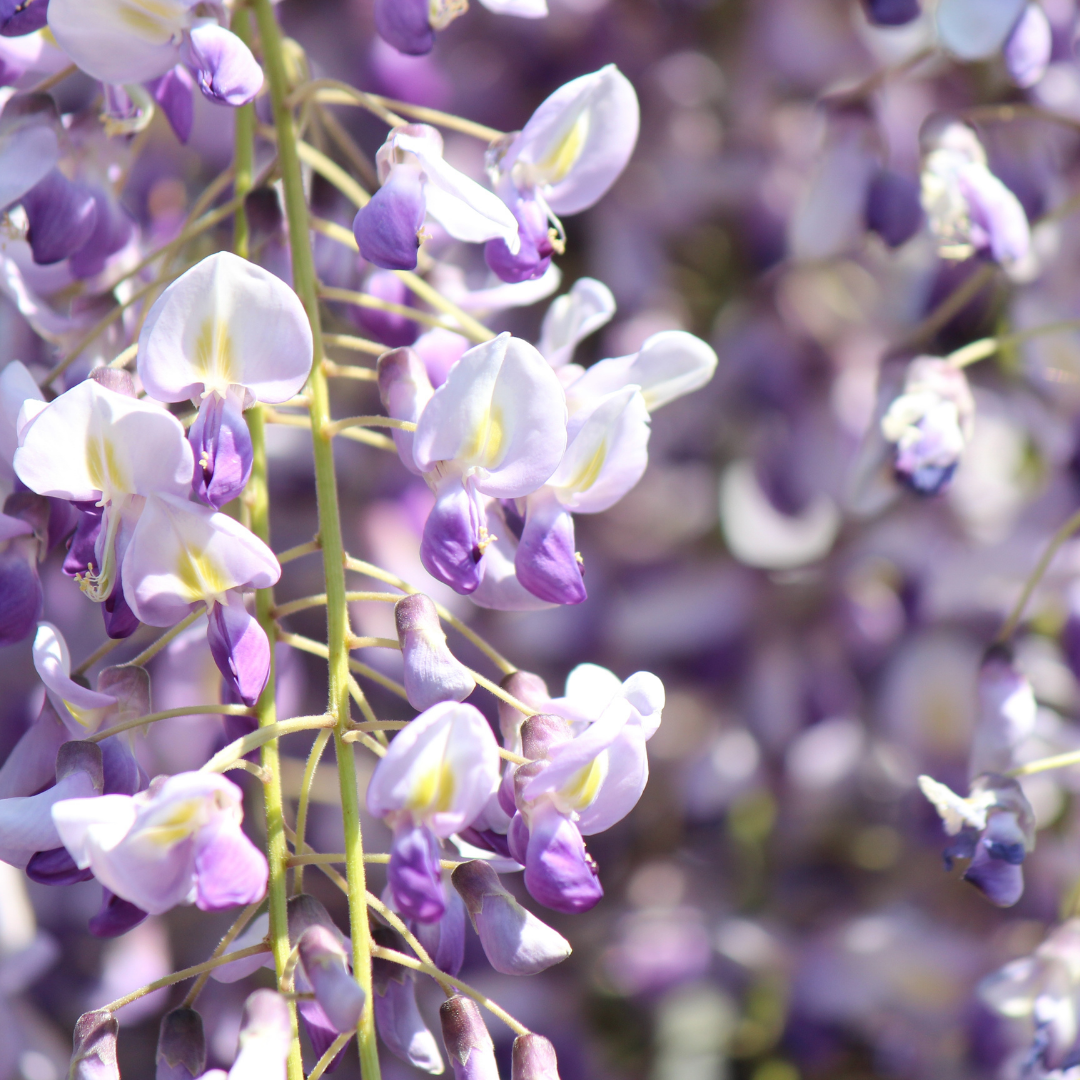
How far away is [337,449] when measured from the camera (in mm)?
1059

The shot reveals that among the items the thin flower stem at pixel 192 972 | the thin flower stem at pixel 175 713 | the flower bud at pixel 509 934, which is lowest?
the flower bud at pixel 509 934

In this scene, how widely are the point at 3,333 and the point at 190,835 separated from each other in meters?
0.50

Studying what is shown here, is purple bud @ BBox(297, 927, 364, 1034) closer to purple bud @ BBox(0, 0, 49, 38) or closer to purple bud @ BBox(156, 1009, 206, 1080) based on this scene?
purple bud @ BBox(156, 1009, 206, 1080)

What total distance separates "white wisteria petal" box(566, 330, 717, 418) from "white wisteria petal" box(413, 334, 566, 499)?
0.33 ft

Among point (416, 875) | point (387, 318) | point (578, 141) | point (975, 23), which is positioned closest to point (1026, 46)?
point (975, 23)

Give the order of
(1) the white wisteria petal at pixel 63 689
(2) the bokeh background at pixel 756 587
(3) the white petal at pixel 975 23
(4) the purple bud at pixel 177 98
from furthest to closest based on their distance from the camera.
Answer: (2) the bokeh background at pixel 756 587 → (3) the white petal at pixel 975 23 → (4) the purple bud at pixel 177 98 → (1) the white wisteria petal at pixel 63 689

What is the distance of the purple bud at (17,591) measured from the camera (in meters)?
0.61

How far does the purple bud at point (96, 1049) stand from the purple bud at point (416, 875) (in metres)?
0.15

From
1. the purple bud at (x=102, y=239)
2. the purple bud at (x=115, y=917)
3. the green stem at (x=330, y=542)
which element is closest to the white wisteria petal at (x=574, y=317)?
the green stem at (x=330, y=542)

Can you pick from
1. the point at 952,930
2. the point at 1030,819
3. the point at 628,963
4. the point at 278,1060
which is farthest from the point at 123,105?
the point at 952,930

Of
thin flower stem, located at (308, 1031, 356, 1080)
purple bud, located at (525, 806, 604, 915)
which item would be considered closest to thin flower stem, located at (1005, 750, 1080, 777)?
purple bud, located at (525, 806, 604, 915)

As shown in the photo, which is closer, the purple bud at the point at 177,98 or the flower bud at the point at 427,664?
the flower bud at the point at 427,664

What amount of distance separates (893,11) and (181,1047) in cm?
76

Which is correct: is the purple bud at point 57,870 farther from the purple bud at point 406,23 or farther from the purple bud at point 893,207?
the purple bud at point 893,207
